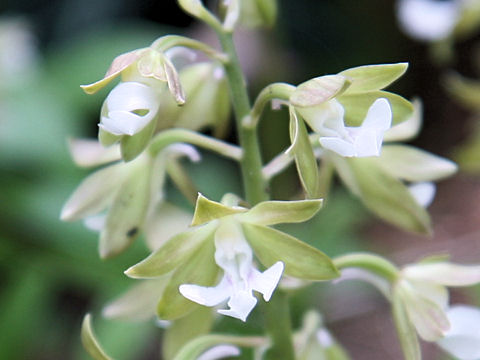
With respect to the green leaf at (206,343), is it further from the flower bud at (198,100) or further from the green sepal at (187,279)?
the flower bud at (198,100)

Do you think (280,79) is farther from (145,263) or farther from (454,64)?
(145,263)

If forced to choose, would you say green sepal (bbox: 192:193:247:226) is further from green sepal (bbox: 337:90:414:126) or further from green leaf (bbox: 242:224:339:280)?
green sepal (bbox: 337:90:414:126)

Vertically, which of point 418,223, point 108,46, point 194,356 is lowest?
point 108,46

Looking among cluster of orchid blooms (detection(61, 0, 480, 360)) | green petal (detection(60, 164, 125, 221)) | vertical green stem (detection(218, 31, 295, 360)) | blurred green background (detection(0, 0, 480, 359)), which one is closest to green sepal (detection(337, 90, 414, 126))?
cluster of orchid blooms (detection(61, 0, 480, 360))

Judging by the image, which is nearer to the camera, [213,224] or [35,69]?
[213,224]

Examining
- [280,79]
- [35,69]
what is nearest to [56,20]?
[35,69]

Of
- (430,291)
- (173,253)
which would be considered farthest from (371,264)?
(173,253)

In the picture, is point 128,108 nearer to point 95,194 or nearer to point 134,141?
point 134,141
